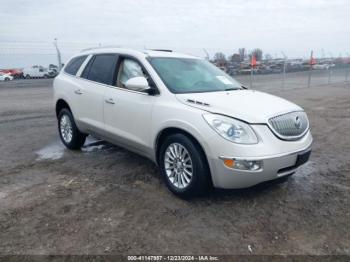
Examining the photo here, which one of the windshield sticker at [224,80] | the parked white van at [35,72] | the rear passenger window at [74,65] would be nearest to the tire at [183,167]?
the windshield sticker at [224,80]

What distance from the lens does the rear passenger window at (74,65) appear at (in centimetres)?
594

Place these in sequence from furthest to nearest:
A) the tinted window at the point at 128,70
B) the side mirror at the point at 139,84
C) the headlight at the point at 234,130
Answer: the tinted window at the point at 128,70
the side mirror at the point at 139,84
the headlight at the point at 234,130

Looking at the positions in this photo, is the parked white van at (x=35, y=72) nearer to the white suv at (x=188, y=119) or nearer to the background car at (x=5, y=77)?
the background car at (x=5, y=77)

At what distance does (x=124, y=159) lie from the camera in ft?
18.4

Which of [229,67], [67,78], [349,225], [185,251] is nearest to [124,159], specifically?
[67,78]

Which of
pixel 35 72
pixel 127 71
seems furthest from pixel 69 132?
pixel 35 72

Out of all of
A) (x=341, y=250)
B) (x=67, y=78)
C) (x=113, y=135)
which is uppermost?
(x=67, y=78)

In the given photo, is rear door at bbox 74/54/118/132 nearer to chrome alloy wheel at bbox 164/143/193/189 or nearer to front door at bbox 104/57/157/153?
front door at bbox 104/57/157/153

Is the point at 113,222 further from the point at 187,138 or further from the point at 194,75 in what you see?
the point at 194,75

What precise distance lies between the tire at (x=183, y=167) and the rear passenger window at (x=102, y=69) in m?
1.58

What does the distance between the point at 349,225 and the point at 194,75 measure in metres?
2.68

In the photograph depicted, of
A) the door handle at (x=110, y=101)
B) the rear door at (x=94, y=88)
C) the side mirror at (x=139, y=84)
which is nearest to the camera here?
the side mirror at (x=139, y=84)

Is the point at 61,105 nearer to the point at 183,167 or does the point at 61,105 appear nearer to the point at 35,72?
the point at 183,167

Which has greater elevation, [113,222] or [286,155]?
[286,155]
